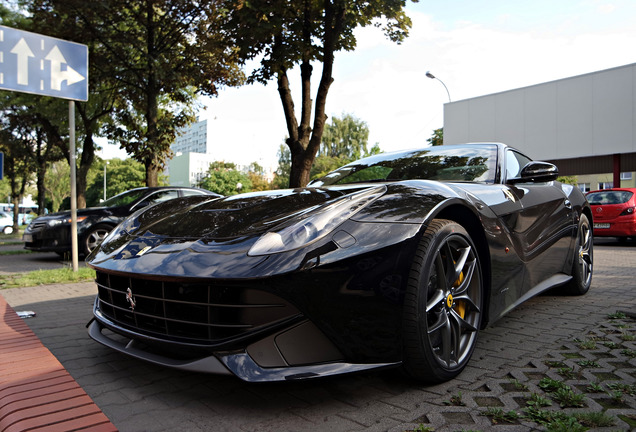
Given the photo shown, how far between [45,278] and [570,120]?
79.7ft

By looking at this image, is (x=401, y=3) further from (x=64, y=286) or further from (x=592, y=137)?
(x=592, y=137)

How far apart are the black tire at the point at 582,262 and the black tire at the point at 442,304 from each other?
2.17 m

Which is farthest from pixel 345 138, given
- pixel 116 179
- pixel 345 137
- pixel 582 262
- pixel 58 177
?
pixel 582 262

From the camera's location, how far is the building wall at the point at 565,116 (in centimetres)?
2178

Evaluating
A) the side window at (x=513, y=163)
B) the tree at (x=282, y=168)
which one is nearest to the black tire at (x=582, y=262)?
the side window at (x=513, y=163)

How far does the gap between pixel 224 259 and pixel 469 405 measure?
1183 millimetres

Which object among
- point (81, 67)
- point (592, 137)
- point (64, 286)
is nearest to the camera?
point (64, 286)

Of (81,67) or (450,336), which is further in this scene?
(81,67)

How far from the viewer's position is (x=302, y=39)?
1065 cm

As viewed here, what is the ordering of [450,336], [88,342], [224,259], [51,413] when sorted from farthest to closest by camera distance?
1. [88,342]
2. [450,336]
3. [224,259]
4. [51,413]

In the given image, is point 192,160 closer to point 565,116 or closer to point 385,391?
point 565,116

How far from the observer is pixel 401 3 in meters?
9.57

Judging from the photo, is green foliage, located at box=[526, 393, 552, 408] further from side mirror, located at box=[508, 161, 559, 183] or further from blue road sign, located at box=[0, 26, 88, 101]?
blue road sign, located at box=[0, 26, 88, 101]

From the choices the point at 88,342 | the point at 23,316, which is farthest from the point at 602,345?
the point at 23,316
